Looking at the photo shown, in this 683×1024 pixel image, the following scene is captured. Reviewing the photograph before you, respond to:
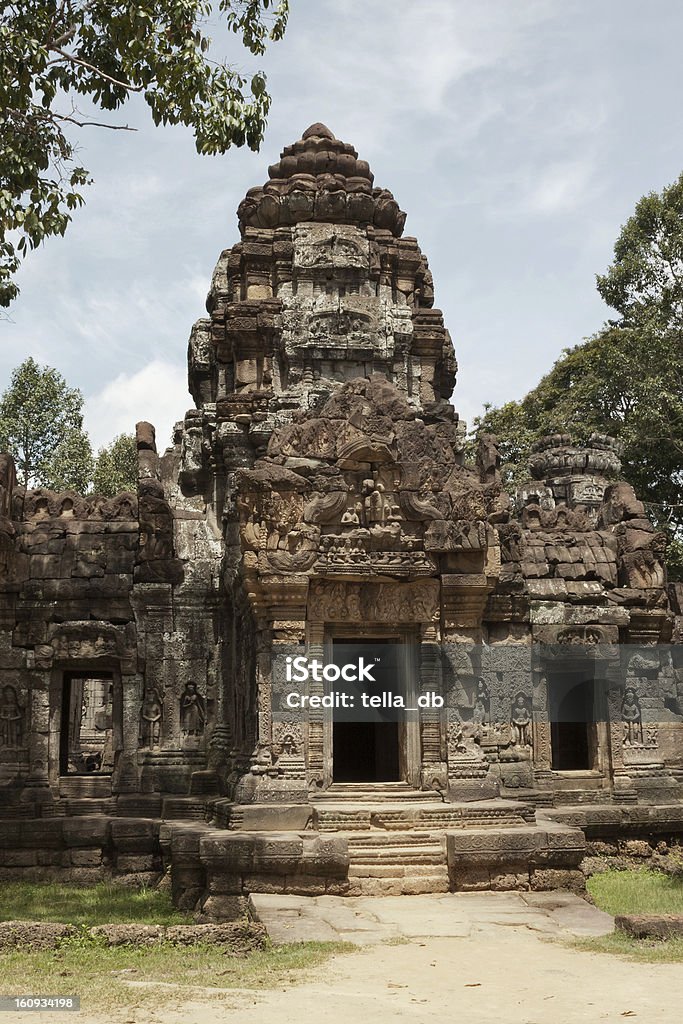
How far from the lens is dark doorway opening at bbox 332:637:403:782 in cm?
1166

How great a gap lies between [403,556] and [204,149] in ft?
15.1

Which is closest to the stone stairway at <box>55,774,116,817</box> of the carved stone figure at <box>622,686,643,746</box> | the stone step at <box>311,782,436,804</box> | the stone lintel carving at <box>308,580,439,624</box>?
the stone step at <box>311,782,436,804</box>

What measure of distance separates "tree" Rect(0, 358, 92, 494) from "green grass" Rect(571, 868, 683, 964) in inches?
885

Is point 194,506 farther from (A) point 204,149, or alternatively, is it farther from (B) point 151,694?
(A) point 204,149

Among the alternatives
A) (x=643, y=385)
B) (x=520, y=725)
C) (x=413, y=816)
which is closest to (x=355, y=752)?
(x=520, y=725)

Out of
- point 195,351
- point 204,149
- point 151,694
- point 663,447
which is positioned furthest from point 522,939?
point 663,447

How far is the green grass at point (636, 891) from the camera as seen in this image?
10.4 m

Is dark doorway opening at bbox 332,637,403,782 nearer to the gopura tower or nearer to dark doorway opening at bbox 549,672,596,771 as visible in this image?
the gopura tower

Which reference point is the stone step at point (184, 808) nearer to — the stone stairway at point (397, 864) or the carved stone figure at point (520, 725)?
the stone stairway at point (397, 864)

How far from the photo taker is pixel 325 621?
445 inches

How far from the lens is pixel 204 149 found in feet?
35.6

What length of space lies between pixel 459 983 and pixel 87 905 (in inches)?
223

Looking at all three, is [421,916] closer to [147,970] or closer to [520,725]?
[147,970]

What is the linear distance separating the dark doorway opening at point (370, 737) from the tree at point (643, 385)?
399 inches
